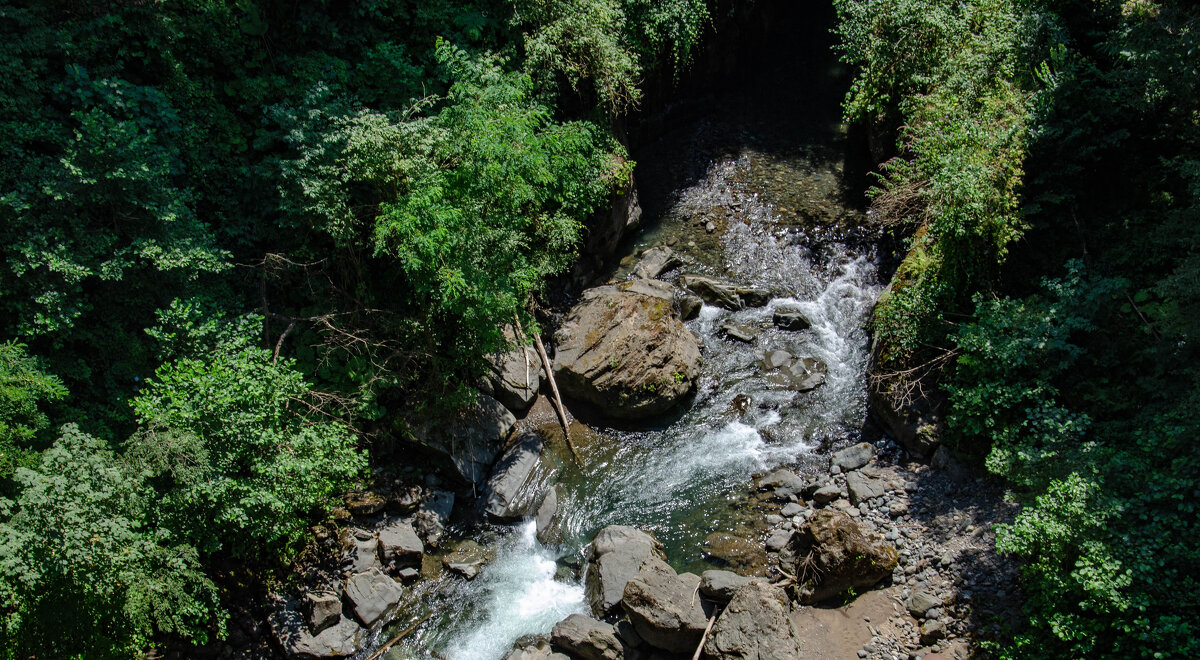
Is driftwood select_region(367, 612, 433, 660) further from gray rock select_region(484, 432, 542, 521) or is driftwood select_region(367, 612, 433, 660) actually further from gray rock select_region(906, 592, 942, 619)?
gray rock select_region(906, 592, 942, 619)

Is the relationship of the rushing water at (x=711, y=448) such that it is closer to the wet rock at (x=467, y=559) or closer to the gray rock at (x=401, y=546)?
the wet rock at (x=467, y=559)

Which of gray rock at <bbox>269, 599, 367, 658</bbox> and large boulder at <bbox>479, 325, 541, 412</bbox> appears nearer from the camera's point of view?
gray rock at <bbox>269, 599, 367, 658</bbox>

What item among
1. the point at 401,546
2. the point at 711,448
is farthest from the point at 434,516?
the point at 711,448

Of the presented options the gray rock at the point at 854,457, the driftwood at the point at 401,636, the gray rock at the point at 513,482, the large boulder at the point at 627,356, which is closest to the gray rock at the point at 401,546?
the driftwood at the point at 401,636

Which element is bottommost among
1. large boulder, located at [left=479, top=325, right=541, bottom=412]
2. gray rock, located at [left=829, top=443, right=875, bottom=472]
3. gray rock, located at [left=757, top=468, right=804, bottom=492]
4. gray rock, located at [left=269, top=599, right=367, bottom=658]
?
gray rock, located at [left=829, top=443, right=875, bottom=472]

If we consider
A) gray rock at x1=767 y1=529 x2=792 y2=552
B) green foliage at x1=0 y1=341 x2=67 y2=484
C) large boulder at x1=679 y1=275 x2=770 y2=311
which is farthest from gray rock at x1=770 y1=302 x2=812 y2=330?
green foliage at x1=0 y1=341 x2=67 y2=484

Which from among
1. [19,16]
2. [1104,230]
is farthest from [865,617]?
[19,16]

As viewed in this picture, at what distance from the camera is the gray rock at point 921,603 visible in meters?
8.49

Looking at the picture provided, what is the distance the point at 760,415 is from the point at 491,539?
520cm

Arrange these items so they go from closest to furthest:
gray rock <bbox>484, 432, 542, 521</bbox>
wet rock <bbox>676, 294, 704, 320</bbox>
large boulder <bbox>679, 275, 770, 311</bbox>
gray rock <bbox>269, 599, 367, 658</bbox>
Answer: gray rock <bbox>269, 599, 367, 658</bbox>, gray rock <bbox>484, 432, 542, 521</bbox>, wet rock <bbox>676, 294, 704, 320</bbox>, large boulder <bbox>679, 275, 770, 311</bbox>

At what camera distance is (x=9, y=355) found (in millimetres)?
8109

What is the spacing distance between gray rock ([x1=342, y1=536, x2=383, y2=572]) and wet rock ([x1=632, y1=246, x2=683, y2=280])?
754cm

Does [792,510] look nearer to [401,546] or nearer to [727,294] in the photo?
[727,294]

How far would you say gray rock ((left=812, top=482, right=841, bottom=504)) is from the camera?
10.2 m
